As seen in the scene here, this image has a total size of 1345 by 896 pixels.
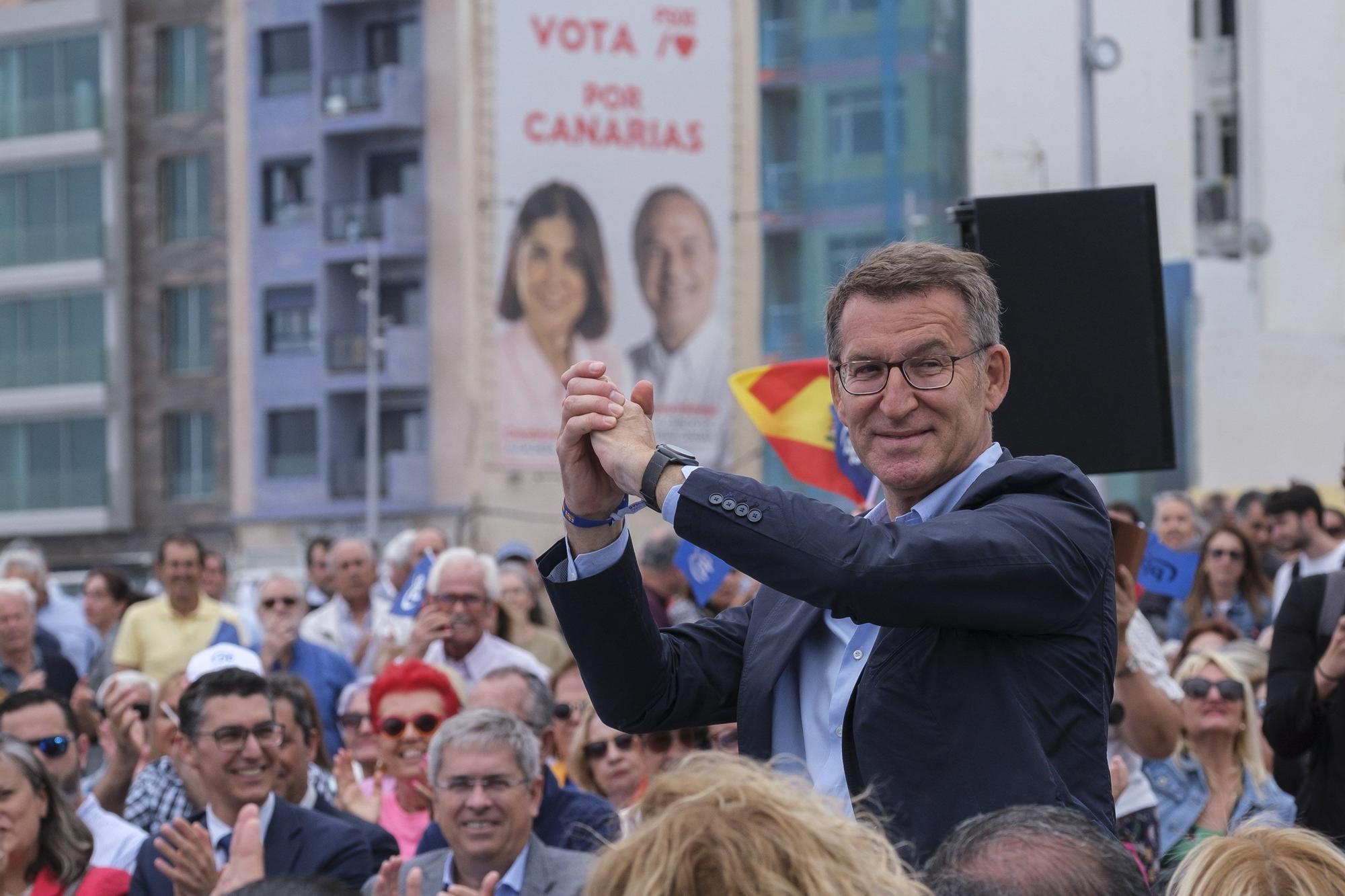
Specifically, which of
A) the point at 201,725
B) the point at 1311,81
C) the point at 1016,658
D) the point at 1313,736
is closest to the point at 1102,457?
the point at 1313,736

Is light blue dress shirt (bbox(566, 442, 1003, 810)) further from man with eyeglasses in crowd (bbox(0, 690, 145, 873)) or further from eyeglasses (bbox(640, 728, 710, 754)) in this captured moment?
man with eyeglasses in crowd (bbox(0, 690, 145, 873))

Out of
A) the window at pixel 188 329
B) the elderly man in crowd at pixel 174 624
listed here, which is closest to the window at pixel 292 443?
the window at pixel 188 329

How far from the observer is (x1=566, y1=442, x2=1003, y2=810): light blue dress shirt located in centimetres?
300

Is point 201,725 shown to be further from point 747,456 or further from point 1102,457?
point 747,456

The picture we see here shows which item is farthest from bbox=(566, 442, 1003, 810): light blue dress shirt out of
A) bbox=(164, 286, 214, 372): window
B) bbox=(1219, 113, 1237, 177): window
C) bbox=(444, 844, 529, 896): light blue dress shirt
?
bbox=(164, 286, 214, 372): window

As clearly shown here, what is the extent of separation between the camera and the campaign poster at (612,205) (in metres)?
38.8

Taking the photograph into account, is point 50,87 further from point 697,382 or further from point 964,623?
point 964,623

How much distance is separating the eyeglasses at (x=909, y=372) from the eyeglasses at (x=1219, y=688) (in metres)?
4.87

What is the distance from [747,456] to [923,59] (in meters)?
8.25

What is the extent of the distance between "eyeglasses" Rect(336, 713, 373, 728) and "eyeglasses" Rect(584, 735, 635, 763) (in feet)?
4.47

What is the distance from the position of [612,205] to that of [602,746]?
1257 inches

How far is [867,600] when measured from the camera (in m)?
2.75

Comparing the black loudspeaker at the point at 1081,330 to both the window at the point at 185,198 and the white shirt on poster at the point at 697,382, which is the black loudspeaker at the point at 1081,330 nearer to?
the white shirt on poster at the point at 697,382

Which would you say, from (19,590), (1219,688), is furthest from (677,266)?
(1219,688)
